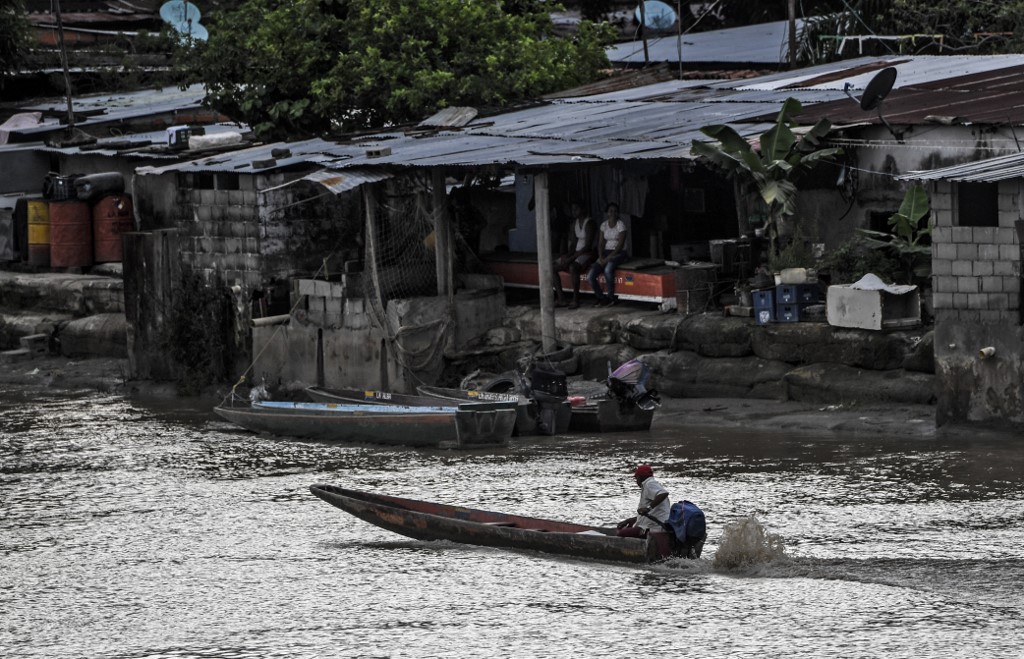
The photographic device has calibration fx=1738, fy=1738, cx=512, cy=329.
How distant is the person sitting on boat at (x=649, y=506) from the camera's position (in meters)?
15.0

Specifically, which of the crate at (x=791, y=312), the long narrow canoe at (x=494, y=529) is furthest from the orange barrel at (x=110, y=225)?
the long narrow canoe at (x=494, y=529)

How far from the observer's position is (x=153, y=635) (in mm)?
14266

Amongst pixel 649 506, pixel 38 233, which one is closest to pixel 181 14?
pixel 38 233

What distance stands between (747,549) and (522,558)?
2.11 m

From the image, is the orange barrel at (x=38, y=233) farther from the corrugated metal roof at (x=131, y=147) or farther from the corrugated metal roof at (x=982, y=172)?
the corrugated metal roof at (x=982, y=172)

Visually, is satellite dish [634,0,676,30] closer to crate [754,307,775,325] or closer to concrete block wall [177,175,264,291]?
concrete block wall [177,175,264,291]

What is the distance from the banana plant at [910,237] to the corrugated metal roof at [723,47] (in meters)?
11.2

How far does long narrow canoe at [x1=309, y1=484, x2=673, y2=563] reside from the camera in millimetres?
15148

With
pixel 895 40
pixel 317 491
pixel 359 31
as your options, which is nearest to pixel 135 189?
pixel 359 31

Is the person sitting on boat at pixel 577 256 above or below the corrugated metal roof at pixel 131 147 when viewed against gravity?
below

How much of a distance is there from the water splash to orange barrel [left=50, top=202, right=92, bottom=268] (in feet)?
62.5

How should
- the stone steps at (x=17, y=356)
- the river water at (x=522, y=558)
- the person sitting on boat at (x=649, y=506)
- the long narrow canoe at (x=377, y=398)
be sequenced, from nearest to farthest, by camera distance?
the river water at (x=522, y=558) < the person sitting on boat at (x=649, y=506) < the long narrow canoe at (x=377, y=398) < the stone steps at (x=17, y=356)

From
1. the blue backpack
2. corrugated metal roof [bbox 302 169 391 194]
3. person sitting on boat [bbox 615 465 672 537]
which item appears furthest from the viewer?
corrugated metal roof [bbox 302 169 391 194]

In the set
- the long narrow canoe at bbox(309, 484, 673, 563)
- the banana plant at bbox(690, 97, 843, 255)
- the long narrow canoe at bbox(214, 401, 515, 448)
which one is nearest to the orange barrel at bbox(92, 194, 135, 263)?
Result: the long narrow canoe at bbox(214, 401, 515, 448)
